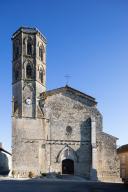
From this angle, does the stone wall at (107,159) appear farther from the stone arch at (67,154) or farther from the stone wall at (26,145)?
the stone wall at (26,145)

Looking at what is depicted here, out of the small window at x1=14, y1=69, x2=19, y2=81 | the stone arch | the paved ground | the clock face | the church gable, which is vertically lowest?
the paved ground

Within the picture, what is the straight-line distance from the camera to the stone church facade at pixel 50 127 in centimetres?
4066

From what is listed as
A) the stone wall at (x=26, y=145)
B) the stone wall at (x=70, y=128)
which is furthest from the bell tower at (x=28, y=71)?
the stone wall at (x=70, y=128)

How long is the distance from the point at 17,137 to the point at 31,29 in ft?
42.8

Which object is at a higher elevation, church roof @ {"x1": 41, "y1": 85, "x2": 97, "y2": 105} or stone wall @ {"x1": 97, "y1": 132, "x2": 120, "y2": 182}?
church roof @ {"x1": 41, "y1": 85, "x2": 97, "y2": 105}

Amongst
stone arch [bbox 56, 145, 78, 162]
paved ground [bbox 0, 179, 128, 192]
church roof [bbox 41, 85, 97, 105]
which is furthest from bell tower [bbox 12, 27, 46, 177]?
paved ground [bbox 0, 179, 128, 192]

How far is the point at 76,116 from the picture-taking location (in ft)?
142

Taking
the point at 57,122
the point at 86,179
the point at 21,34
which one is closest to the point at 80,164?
the point at 86,179

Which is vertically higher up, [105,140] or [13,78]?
[13,78]

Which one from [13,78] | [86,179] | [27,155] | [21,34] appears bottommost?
[86,179]

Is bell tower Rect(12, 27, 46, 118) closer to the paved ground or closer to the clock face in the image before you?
the clock face

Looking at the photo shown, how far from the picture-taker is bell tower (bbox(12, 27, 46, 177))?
131 ft

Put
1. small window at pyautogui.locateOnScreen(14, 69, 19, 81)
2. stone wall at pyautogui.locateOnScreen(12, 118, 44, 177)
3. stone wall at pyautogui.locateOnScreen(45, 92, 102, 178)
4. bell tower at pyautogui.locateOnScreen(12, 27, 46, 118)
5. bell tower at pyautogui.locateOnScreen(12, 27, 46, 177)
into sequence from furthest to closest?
small window at pyautogui.locateOnScreen(14, 69, 19, 81)
bell tower at pyautogui.locateOnScreen(12, 27, 46, 118)
stone wall at pyautogui.locateOnScreen(45, 92, 102, 178)
bell tower at pyautogui.locateOnScreen(12, 27, 46, 177)
stone wall at pyautogui.locateOnScreen(12, 118, 44, 177)

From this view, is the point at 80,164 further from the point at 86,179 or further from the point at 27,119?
the point at 27,119
